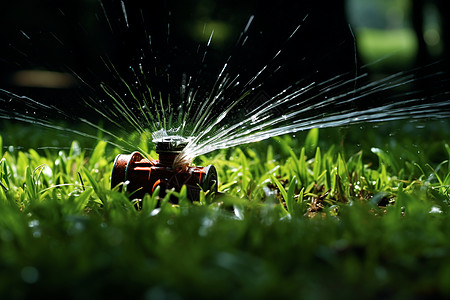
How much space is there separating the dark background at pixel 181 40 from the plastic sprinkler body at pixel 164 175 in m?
1.39

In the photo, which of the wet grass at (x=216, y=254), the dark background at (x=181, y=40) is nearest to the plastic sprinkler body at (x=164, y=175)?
the wet grass at (x=216, y=254)

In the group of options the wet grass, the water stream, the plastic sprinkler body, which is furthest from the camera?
the water stream

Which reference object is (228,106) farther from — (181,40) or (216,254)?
(181,40)

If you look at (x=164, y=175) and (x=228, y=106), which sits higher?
(x=228, y=106)

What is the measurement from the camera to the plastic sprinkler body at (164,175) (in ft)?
9.07

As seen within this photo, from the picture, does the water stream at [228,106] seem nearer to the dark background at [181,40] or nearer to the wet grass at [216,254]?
the dark background at [181,40]

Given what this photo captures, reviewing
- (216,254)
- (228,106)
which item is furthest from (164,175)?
(228,106)

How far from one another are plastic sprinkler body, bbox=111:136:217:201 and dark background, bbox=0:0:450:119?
1391mm

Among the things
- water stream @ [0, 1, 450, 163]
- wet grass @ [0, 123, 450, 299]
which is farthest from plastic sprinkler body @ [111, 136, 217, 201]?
wet grass @ [0, 123, 450, 299]

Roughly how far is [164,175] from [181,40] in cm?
549

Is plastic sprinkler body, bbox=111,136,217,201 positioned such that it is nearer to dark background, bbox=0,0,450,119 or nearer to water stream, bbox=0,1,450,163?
water stream, bbox=0,1,450,163

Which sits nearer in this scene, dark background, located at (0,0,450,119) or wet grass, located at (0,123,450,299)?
wet grass, located at (0,123,450,299)

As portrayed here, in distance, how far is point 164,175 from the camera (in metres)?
2.77

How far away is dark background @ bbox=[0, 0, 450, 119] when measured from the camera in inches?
223
